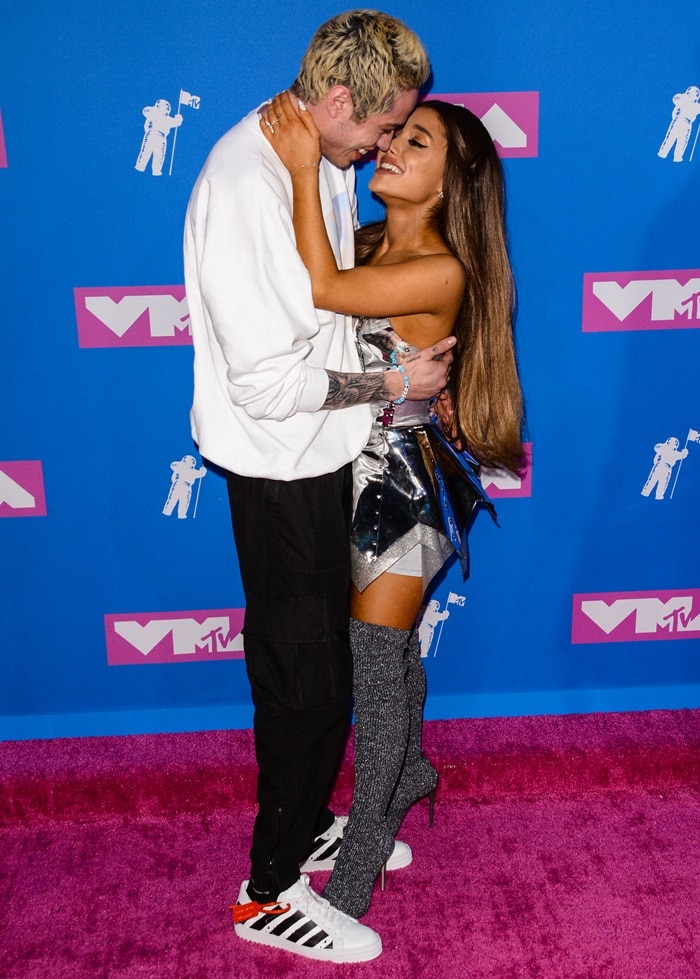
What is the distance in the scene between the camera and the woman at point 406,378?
1.98 m

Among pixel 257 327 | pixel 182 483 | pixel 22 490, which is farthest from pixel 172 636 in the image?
pixel 257 327

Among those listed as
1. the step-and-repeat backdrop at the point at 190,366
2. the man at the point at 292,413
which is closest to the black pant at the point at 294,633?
the man at the point at 292,413

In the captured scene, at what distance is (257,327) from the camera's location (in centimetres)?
171

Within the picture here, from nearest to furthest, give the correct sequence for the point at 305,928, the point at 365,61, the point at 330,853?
the point at 365,61, the point at 305,928, the point at 330,853

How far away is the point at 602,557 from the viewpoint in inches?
108

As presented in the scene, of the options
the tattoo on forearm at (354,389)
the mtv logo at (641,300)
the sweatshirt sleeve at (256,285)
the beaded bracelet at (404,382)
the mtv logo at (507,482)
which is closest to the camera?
the sweatshirt sleeve at (256,285)

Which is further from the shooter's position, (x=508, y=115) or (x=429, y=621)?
(x=429, y=621)

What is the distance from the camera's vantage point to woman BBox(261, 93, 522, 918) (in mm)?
1976

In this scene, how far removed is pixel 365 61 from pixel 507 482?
1245 mm

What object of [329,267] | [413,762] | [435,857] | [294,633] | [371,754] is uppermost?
[329,267]

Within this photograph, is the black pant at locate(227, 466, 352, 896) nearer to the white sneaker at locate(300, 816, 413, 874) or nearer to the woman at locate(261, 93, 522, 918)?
the woman at locate(261, 93, 522, 918)

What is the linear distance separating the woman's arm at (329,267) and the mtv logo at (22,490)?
1064 mm

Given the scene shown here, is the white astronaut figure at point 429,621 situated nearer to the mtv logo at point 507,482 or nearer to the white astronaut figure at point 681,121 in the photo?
the mtv logo at point 507,482

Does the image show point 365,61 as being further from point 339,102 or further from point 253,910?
point 253,910
